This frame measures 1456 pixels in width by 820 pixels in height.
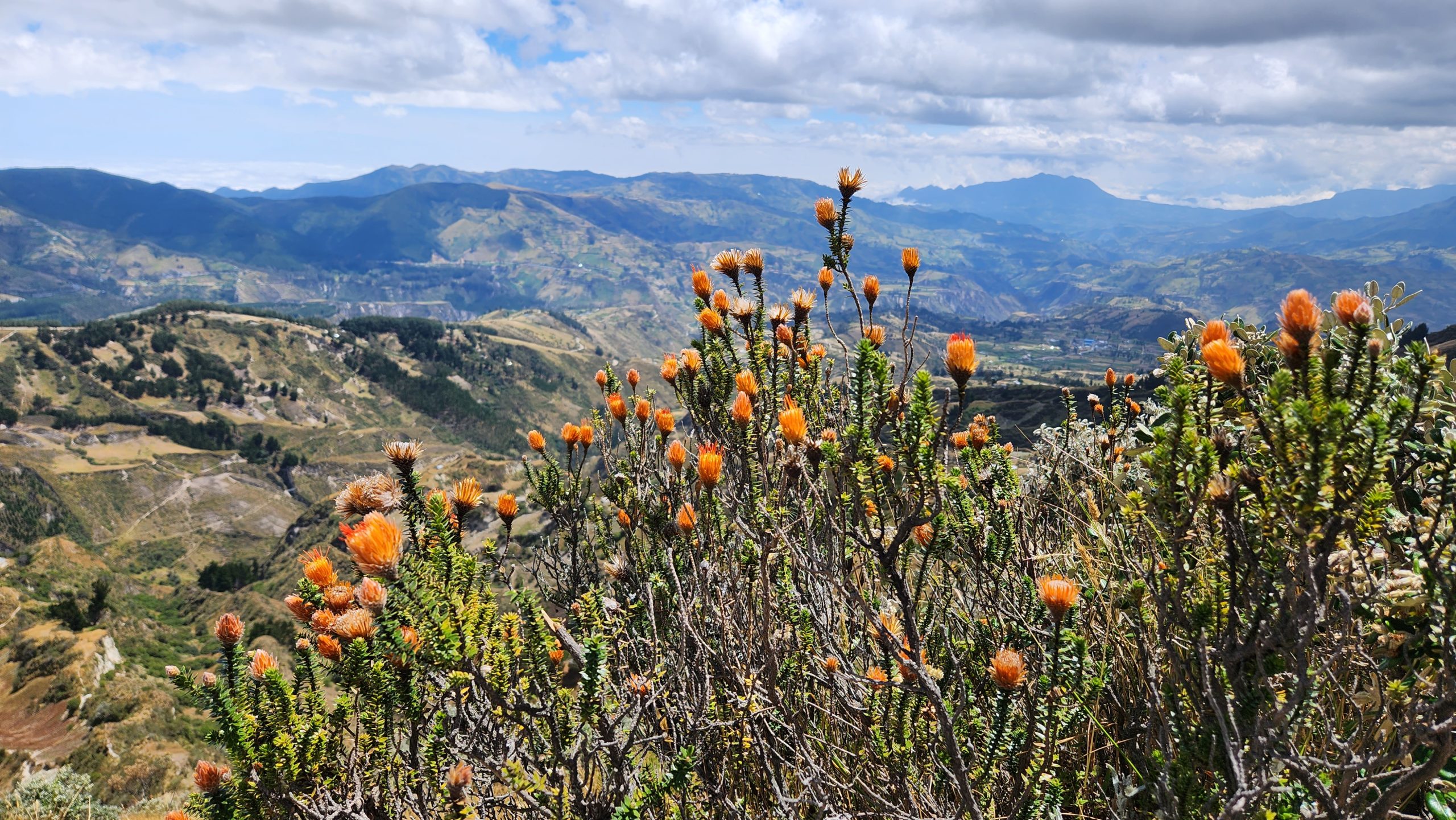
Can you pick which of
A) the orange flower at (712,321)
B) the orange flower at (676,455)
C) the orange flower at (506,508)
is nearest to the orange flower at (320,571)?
the orange flower at (506,508)

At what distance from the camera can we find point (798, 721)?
120 inches

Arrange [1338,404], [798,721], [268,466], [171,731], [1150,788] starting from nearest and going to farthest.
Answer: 1. [1338,404]
2. [1150,788]
3. [798,721]
4. [171,731]
5. [268,466]

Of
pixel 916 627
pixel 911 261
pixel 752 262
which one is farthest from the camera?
pixel 752 262

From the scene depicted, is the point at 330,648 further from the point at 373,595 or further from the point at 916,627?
the point at 916,627

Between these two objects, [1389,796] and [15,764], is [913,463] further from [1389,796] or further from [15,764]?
[15,764]

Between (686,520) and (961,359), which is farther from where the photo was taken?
(686,520)

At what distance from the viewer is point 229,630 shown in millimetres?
2555

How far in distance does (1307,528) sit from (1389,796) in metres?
0.58

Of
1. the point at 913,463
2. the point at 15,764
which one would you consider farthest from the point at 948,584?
the point at 15,764

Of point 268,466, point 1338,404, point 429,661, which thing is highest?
point 1338,404

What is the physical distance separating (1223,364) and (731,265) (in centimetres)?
249

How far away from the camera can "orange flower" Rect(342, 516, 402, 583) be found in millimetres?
2164

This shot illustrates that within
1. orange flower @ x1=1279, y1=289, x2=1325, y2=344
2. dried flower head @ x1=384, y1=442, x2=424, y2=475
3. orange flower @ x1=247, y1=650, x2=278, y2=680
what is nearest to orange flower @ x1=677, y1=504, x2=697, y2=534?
dried flower head @ x1=384, y1=442, x2=424, y2=475

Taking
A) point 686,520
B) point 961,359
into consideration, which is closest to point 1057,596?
point 961,359
